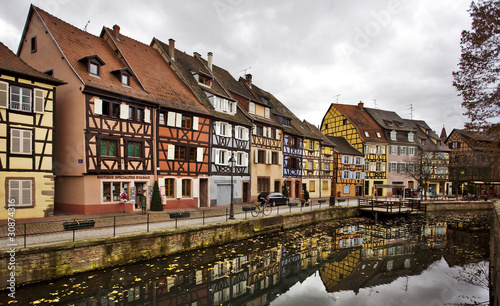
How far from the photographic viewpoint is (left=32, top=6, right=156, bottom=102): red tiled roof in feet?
64.8

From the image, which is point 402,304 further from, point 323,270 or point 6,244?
point 6,244

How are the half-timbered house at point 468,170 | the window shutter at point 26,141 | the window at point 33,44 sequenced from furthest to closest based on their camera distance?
the half-timbered house at point 468,170, the window at point 33,44, the window shutter at point 26,141

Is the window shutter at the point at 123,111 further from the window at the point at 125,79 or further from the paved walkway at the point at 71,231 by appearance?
the paved walkway at the point at 71,231

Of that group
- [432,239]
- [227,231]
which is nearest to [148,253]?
[227,231]

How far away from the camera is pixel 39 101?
17281 millimetres

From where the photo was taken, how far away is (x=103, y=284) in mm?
11359

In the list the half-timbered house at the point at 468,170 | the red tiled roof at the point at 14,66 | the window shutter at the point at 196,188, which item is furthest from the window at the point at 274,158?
the half-timbered house at the point at 468,170

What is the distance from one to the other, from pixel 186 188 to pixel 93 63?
10951 mm

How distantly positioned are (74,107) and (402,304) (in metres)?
19.9

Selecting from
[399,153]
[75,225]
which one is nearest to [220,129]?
[75,225]

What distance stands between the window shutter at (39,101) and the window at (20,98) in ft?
0.89

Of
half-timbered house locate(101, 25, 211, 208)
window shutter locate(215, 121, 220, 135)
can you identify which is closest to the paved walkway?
half-timbered house locate(101, 25, 211, 208)

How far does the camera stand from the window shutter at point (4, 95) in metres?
15.8

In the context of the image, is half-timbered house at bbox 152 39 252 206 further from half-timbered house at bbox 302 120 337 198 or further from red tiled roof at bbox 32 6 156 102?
half-timbered house at bbox 302 120 337 198
